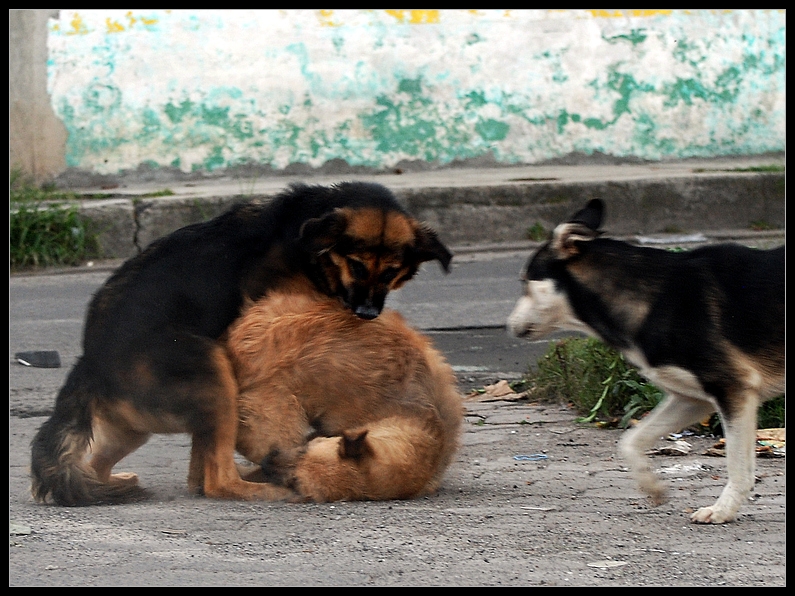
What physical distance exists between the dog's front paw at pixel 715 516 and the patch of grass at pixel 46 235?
7129 mm

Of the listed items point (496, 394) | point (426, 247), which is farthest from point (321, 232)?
point (496, 394)

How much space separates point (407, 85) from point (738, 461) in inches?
334

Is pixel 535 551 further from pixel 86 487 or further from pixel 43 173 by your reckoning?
pixel 43 173

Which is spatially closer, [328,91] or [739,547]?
[739,547]

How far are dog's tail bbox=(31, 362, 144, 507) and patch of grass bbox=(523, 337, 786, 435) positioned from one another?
239 centimetres

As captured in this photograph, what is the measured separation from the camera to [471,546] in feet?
11.1

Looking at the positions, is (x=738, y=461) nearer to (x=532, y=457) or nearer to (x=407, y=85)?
(x=532, y=457)

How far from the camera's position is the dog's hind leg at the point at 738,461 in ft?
12.1

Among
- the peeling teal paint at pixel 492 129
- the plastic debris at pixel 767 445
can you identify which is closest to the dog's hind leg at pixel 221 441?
the plastic debris at pixel 767 445

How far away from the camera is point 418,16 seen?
1161 centimetres

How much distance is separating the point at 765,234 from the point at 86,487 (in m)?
7.86

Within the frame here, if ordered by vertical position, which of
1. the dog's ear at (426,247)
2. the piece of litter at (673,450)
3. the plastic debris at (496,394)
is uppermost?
the dog's ear at (426,247)

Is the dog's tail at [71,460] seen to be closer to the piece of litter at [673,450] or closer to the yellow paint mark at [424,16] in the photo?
the piece of litter at [673,450]
